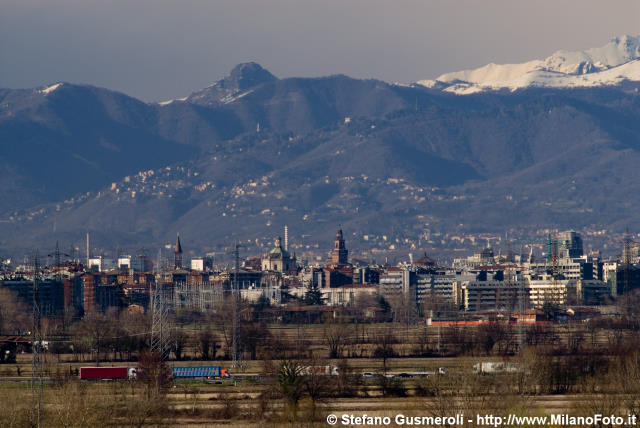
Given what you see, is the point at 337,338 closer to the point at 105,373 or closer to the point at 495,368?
the point at 105,373

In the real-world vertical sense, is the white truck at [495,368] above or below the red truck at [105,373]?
above

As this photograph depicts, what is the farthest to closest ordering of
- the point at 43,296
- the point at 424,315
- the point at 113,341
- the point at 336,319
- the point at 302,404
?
the point at 43,296 < the point at 424,315 < the point at 336,319 < the point at 113,341 < the point at 302,404

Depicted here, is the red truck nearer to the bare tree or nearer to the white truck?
the bare tree

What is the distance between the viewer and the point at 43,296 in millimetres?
180125

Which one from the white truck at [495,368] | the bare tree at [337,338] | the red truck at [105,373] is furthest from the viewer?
the bare tree at [337,338]

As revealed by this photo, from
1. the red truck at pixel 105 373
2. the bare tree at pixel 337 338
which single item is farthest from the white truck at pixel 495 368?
the bare tree at pixel 337 338

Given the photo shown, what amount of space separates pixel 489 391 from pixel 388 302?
13262 cm

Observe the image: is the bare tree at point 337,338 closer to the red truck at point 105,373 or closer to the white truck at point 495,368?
the red truck at point 105,373

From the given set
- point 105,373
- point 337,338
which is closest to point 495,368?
point 105,373

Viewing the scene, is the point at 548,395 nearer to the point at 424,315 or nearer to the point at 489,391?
the point at 489,391

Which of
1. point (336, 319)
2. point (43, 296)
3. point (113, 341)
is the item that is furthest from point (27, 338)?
point (43, 296)

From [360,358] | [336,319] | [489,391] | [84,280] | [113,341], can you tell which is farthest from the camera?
[84,280]

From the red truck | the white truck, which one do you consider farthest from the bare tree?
the white truck

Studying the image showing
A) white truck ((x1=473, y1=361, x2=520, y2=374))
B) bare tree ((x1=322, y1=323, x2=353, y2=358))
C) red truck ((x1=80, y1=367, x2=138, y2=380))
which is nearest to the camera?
white truck ((x1=473, y1=361, x2=520, y2=374))
